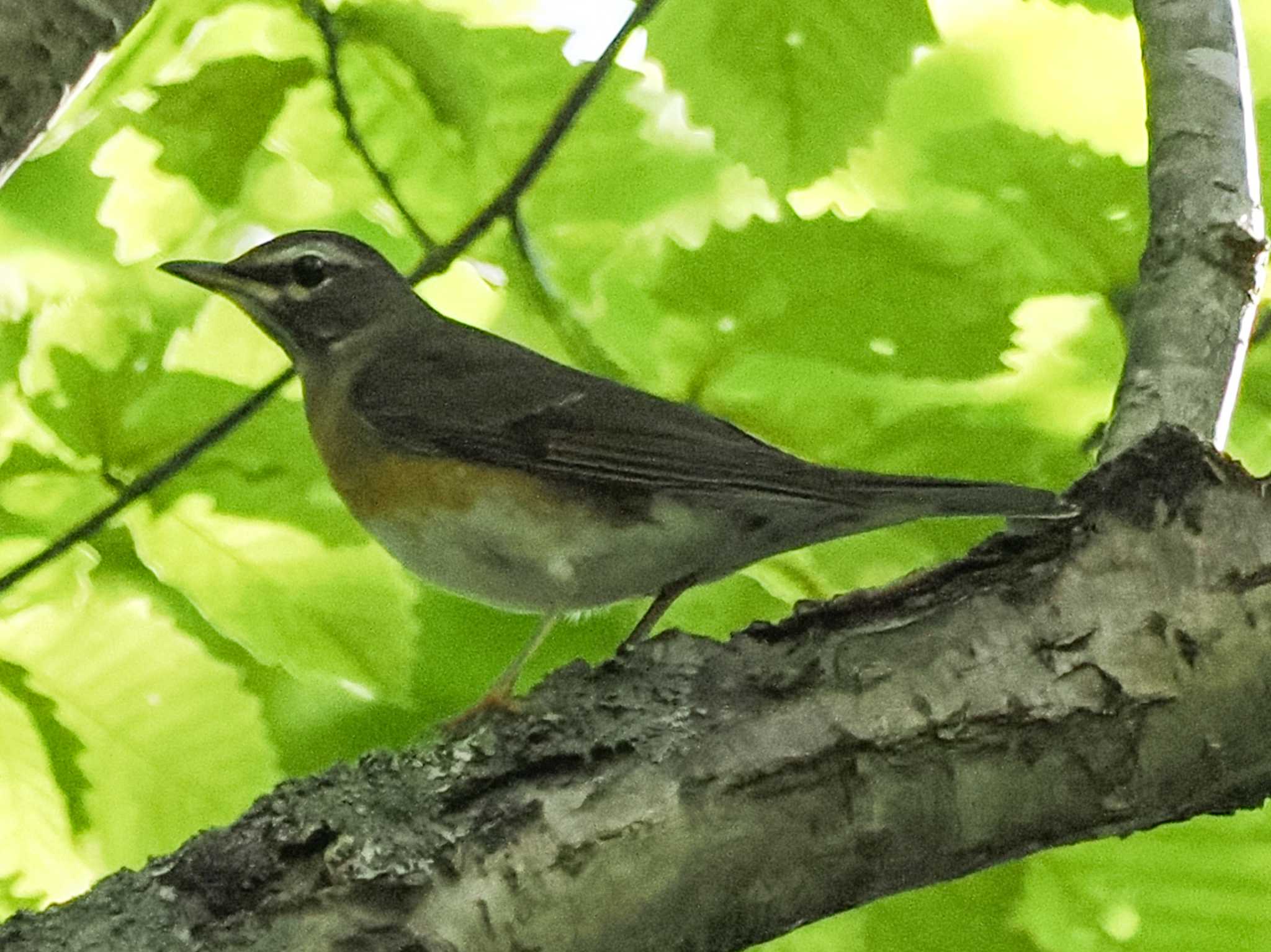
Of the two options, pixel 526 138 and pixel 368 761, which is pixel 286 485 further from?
pixel 368 761

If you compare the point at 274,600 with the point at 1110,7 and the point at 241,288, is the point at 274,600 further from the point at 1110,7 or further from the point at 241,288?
the point at 1110,7

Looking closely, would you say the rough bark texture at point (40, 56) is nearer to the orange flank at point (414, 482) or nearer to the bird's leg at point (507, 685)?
the orange flank at point (414, 482)

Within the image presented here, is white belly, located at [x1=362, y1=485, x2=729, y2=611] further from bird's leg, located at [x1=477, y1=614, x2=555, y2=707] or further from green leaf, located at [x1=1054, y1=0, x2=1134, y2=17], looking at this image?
green leaf, located at [x1=1054, y1=0, x2=1134, y2=17]

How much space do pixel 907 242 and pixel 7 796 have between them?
4.81 feet

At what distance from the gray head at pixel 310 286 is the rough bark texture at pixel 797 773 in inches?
48.1

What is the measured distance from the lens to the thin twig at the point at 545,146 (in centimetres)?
233

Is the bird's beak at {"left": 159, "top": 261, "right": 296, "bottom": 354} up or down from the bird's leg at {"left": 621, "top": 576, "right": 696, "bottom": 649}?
up

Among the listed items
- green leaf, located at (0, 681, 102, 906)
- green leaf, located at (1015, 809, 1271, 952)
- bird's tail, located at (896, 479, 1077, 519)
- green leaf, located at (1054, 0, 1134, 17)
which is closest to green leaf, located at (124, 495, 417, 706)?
green leaf, located at (0, 681, 102, 906)

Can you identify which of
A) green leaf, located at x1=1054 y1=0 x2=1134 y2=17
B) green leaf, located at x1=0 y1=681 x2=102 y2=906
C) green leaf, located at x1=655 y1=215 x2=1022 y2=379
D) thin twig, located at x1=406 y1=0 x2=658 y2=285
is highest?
green leaf, located at x1=1054 y1=0 x2=1134 y2=17

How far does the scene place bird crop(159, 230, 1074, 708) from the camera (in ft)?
6.90

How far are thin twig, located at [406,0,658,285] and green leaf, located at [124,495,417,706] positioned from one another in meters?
0.48

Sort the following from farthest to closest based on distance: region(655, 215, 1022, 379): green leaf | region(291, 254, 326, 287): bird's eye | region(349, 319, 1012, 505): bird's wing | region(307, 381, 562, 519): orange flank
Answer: region(291, 254, 326, 287): bird's eye → region(307, 381, 562, 519): orange flank → region(655, 215, 1022, 379): green leaf → region(349, 319, 1012, 505): bird's wing

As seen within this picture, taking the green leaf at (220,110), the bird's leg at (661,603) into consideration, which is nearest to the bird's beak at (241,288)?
the green leaf at (220,110)

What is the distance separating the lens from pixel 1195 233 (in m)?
1.98
